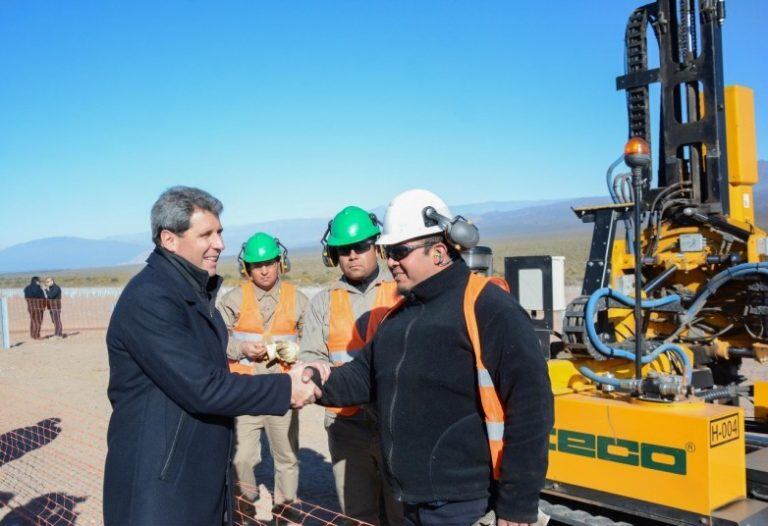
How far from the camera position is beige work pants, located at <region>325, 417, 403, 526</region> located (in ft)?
15.3

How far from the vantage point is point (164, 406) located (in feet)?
10.0

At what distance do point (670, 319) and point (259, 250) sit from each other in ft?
11.3

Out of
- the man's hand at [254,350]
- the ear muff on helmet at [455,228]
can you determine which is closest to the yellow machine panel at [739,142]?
the ear muff on helmet at [455,228]

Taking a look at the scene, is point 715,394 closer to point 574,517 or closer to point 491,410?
point 574,517

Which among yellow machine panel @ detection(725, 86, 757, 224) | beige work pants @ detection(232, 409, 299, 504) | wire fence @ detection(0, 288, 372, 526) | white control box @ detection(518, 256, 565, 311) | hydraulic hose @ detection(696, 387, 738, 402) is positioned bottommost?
wire fence @ detection(0, 288, 372, 526)

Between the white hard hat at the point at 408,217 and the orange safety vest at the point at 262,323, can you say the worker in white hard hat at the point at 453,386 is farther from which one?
the orange safety vest at the point at 262,323

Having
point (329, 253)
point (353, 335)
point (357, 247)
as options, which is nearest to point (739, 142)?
point (357, 247)

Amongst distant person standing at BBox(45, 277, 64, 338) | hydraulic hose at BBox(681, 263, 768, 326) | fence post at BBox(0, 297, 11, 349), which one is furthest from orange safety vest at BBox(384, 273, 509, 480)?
distant person standing at BBox(45, 277, 64, 338)

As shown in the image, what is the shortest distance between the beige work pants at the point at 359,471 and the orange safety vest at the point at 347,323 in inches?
5.7

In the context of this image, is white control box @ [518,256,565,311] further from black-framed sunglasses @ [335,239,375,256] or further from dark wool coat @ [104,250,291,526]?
dark wool coat @ [104,250,291,526]

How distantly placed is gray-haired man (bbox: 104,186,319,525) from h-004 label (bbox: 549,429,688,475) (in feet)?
6.62

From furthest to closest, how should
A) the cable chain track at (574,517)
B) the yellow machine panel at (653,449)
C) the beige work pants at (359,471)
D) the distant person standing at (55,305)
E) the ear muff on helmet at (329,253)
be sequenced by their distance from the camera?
the distant person standing at (55,305) < the ear muff on helmet at (329,253) < the beige work pants at (359,471) < the cable chain track at (574,517) < the yellow machine panel at (653,449)

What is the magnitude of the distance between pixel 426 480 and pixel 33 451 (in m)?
6.86

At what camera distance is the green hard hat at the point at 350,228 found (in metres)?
4.90
